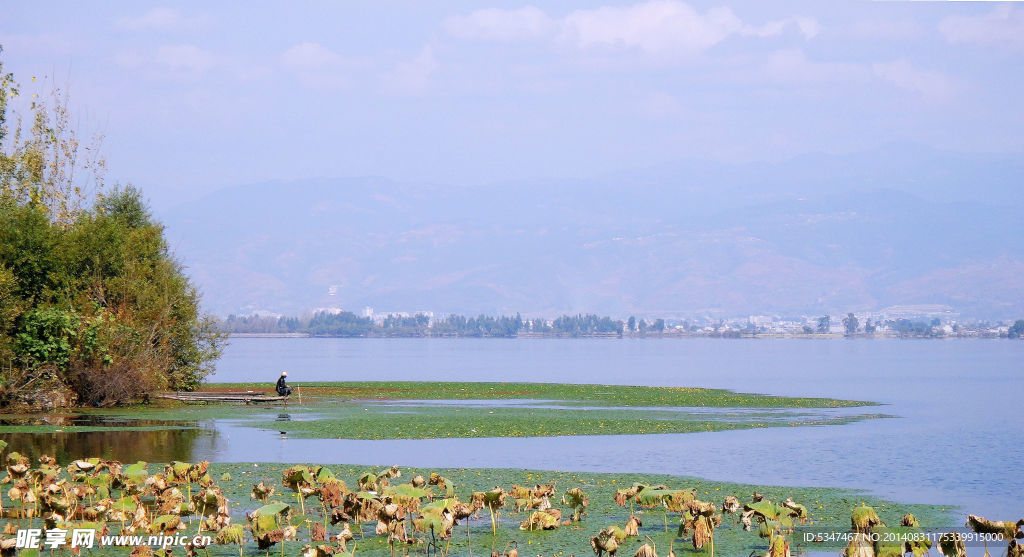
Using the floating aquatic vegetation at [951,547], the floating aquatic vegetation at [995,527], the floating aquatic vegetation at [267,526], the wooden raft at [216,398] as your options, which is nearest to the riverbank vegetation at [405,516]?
the floating aquatic vegetation at [267,526]

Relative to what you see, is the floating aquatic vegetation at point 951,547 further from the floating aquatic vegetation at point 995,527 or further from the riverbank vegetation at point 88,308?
the riverbank vegetation at point 88,308

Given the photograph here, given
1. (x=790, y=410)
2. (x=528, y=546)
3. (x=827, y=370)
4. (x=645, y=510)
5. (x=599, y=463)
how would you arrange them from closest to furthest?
(x=528, y=546) < (x=645, y=510) < (x=599, y=463) < (x=790, y=410) < (x=827, y=370)

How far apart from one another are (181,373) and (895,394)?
146 feet

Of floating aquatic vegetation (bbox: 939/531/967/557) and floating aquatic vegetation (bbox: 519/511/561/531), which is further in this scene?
floating aquatic vegetation (bbox: 519/511/561/531)

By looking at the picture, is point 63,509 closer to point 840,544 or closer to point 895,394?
point 840,544

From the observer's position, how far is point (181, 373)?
5869 centimetres

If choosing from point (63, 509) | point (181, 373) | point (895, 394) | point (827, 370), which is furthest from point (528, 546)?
point (827, 370)

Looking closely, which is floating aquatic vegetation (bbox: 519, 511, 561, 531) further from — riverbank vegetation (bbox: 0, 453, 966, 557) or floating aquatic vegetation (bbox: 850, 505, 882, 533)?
floating aquatic vegetation (bbox: 850, 505, 882, 533)

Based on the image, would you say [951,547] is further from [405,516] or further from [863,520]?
[405,516]

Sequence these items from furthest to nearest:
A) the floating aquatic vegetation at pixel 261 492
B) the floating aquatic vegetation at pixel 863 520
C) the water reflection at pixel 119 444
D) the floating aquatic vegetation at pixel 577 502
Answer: the water reflection at pixel 119 444 → the floating aquatic vegetation at pixel 577 502 → the floating aquatic vegetation at pixel 261 492 → the floating aquatic vegetation at pixel 863 520

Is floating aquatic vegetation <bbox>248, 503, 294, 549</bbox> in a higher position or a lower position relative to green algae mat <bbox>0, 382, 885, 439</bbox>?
higher

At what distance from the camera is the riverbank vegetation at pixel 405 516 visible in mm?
17797

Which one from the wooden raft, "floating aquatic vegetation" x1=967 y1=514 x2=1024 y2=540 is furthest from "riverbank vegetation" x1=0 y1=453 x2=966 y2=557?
the wooden raft

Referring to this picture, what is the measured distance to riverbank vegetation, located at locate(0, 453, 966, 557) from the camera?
17797 millimetres
